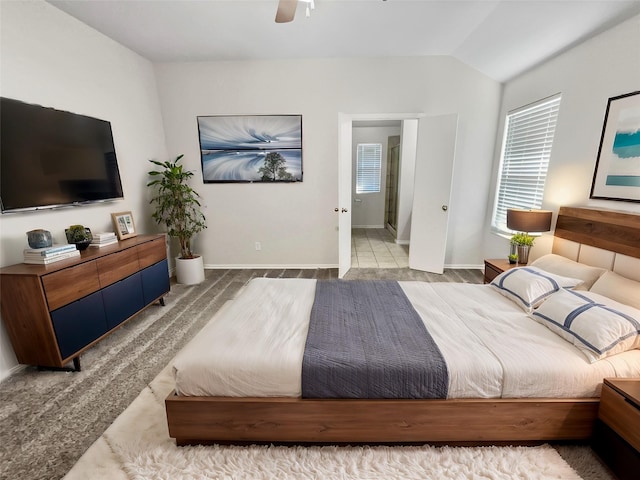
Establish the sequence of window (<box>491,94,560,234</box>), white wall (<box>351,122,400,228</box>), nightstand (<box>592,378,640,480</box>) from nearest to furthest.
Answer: nightstand (<box>592,378,640,480</box>) → window (<box>491,94,560,234</box>) → white wall (<box>351,122,400,228</box>)

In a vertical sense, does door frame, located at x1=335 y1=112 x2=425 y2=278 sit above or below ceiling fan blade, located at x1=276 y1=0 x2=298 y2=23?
below

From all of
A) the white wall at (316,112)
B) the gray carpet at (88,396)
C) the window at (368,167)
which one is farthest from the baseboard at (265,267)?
the window at (368,167)

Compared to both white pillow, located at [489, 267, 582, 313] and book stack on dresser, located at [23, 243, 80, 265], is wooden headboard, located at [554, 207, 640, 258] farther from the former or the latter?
book stack on dresser, located at [23, 243, 80, 265]

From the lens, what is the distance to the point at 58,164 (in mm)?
2330

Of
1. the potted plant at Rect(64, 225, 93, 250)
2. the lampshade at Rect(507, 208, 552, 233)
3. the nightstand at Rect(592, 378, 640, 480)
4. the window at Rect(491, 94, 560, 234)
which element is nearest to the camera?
the nightstand at Rect(592, 378, 640, 480)

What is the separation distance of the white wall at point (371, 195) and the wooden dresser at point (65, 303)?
5691mm

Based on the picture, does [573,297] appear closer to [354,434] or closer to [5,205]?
[354,434]

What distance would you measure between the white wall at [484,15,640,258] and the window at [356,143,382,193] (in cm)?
417

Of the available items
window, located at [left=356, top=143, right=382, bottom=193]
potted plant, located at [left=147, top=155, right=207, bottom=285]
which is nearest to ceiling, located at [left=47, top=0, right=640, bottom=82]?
potted plant, located at [left=147, top=155, right=207, bottom=285]

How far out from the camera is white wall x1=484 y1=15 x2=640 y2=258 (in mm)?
2066

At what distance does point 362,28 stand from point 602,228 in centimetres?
289

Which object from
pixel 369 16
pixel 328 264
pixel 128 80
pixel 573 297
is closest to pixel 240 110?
pixel 128 80

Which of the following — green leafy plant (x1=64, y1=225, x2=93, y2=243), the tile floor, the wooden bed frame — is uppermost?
green leafy plant (x1=64, y1=225, x2=93, y2=243)

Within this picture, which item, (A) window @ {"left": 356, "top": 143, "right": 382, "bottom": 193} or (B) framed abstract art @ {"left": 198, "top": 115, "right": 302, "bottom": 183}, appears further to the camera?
(A) window @ {"left": 356, "top": 143, "right": 382, "bottom": 193}
